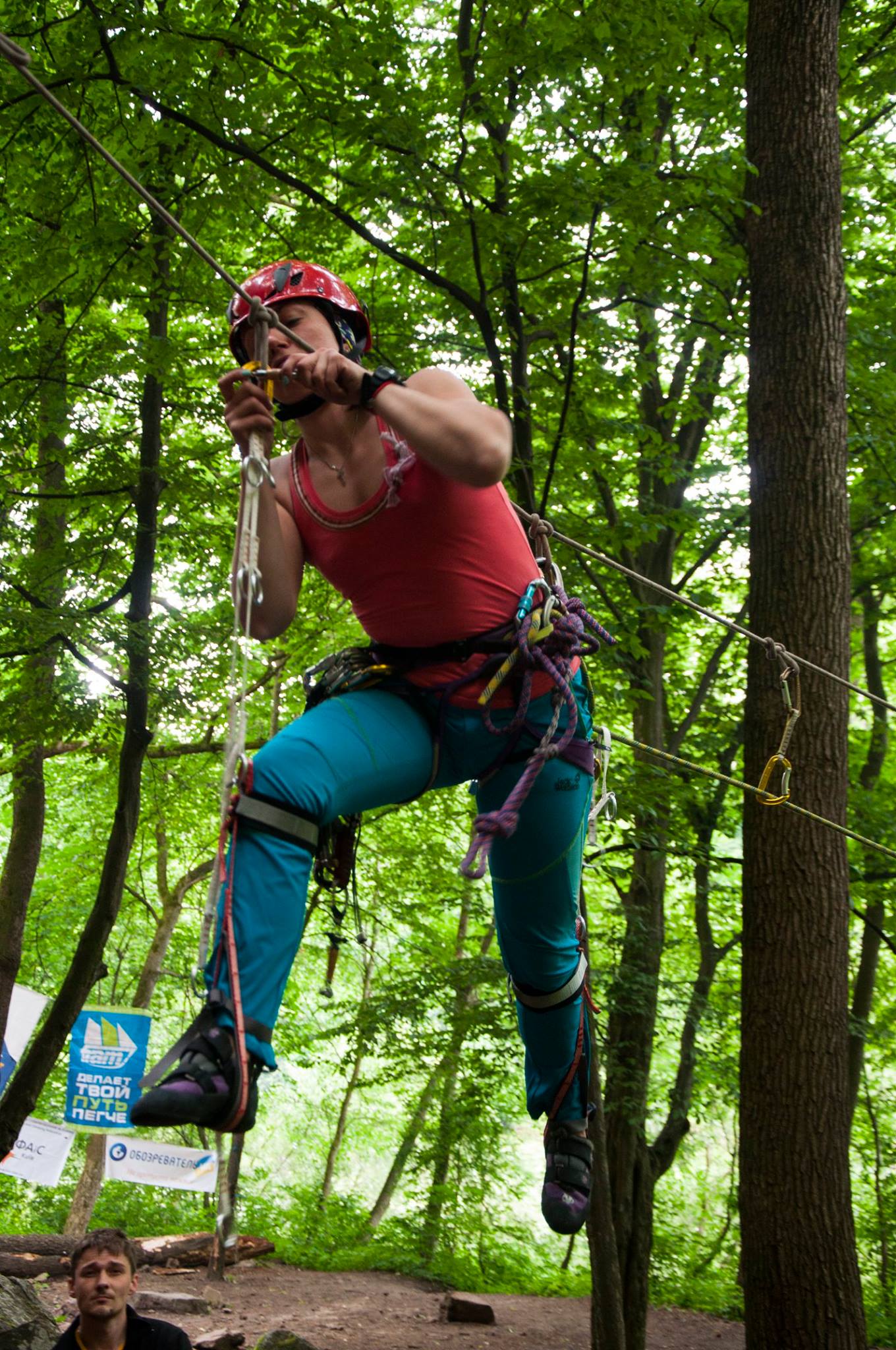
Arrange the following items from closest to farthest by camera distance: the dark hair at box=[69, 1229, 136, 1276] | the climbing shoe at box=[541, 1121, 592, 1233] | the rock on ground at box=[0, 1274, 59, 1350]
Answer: the climbing shoe at box=[541, 1121, 592, 1233]
the dark hair at box=[69, 1229, 136, 1276]
the rock on ground at box=[0, 1274, 59, 1350]

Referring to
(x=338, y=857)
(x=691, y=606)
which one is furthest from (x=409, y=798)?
(x=691, y=606)

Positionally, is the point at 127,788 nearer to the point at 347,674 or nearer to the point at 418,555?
the point at 347,674

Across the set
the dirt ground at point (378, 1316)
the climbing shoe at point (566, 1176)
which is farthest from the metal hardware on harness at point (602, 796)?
the dirt ground at point (378, 1316)

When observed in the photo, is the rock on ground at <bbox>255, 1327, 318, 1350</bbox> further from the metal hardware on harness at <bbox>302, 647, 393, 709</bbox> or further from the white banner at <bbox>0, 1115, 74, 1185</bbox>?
the metal hardware on harness at <bbox>302, 647, 393, 709</bbox>

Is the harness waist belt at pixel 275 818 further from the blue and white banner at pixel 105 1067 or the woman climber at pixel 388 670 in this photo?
the blue and white banner at pixel 105 1067

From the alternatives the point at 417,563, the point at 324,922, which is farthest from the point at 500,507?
the point at 324,922

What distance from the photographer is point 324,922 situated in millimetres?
14406

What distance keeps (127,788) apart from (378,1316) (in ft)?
19.0

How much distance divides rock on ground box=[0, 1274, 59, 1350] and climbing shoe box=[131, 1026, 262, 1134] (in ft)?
16.2

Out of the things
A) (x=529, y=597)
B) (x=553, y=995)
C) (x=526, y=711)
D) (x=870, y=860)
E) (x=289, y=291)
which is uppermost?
(x=870, y=860)

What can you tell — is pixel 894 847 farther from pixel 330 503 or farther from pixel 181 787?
pixel 330 503

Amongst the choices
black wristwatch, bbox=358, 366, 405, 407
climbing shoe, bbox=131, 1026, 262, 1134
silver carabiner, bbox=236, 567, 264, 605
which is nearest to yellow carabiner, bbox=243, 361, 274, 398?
black wristwatch, bbox=358, 366, 405, 407

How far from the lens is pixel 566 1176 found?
2861 mm

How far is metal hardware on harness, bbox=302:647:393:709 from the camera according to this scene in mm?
2346
